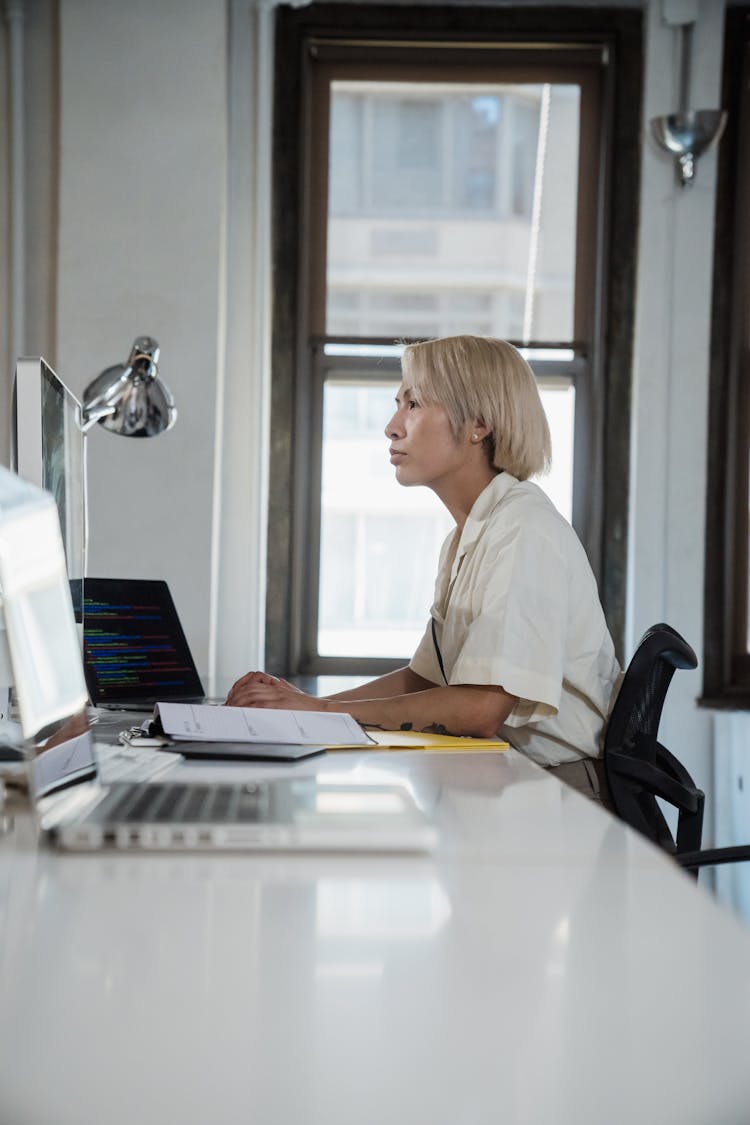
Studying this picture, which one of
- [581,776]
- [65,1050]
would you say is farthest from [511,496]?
[65,1050]

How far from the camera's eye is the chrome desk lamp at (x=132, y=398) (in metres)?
2.17

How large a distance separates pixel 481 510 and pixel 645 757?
20.3 inches

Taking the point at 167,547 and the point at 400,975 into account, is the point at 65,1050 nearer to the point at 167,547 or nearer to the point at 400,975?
the point at 400,975

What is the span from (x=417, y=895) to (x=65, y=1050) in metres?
0.29

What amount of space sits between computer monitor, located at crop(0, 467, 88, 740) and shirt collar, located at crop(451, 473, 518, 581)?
3.25ft

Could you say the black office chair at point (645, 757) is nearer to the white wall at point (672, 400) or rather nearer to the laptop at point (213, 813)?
the laptop at point (213, 813)

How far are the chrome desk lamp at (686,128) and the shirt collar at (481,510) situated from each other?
1711 mm

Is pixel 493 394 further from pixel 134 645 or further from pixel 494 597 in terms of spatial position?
pixel 134 645

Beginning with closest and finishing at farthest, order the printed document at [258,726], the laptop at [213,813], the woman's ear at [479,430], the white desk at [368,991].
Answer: the white desk at [368,991] < the laptop at [213,813] < the printed document at [258,726] < the woman's ear at [479,430]

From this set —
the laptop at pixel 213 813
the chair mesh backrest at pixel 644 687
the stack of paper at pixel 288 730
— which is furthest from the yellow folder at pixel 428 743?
the laptop at pixel 213 813

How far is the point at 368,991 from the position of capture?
52cm

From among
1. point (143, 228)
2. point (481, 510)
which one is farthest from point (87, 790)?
point (143, 228)

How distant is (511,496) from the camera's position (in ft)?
6.12

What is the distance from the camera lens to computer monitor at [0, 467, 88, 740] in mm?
831
